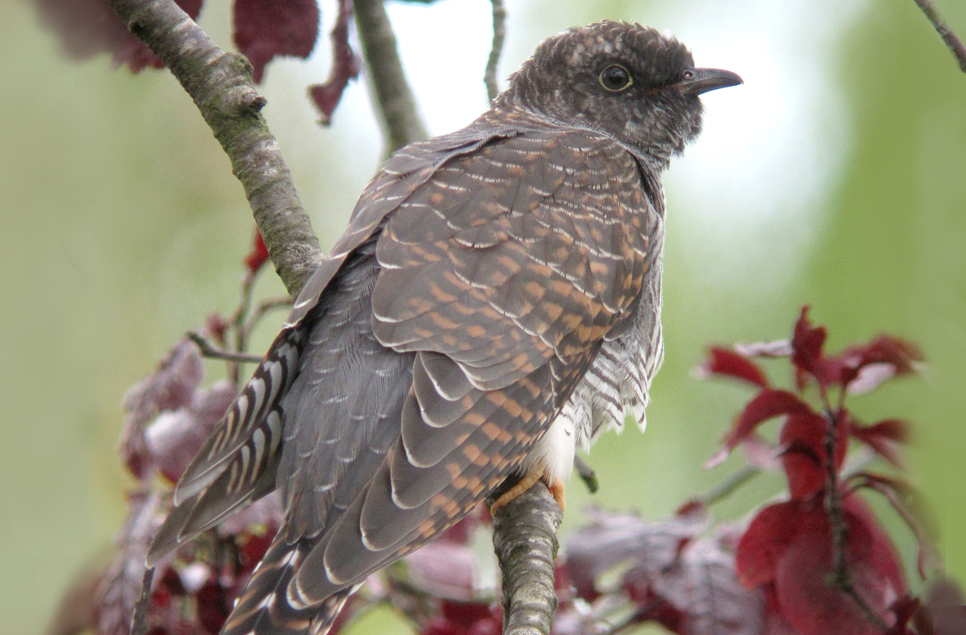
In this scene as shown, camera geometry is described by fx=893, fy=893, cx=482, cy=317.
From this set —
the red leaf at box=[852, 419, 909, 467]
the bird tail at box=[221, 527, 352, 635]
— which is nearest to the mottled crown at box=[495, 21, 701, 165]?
the red leaf at box=[852, 419, 909, 467]

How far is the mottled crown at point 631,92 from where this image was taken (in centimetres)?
303

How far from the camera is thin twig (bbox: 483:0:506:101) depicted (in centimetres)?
260

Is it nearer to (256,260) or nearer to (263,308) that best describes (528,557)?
(263,308)

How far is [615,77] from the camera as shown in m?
3.06

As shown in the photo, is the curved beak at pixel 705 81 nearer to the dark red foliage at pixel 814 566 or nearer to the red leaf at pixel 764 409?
the red leaf at pixel 764 409

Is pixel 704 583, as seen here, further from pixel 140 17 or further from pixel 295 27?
pixel 140 17

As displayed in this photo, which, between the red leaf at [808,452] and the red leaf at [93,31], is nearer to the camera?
the red leaf at [808,452]

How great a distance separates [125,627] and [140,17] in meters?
1.41

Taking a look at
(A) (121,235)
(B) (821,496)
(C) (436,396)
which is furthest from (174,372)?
(A) (121,235)

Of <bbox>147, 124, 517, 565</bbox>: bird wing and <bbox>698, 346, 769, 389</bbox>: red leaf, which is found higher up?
<bbox>147, 124, 517, 565</bbox>: bird wing

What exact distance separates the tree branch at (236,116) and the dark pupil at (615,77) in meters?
1.35

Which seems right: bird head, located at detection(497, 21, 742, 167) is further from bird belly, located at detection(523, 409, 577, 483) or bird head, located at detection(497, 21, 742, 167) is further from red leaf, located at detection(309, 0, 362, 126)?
bird belly, located at detection(523, 409, 577, 483)

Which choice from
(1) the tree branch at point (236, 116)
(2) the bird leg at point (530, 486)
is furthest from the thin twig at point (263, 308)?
(2) the bird leg at point (530, 486)

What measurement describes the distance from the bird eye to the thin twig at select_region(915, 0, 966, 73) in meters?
1.46
